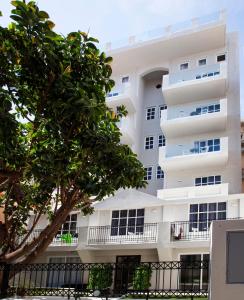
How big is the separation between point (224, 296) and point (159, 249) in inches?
734

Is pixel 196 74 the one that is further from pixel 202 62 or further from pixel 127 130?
pixel 127 130

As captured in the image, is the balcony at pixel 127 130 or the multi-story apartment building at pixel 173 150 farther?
the balcony at pixel 127 130

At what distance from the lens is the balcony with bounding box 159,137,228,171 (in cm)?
3011

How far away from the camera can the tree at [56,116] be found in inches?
351

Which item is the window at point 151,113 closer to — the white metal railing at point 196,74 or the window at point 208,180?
the white metal railing at point 196,74

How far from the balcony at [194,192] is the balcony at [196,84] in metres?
8.17

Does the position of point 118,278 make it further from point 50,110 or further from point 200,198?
point 50,110

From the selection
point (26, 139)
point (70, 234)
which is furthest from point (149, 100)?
point (26, 139)

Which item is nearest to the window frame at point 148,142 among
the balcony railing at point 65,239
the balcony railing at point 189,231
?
the balcony railing at point 65,239

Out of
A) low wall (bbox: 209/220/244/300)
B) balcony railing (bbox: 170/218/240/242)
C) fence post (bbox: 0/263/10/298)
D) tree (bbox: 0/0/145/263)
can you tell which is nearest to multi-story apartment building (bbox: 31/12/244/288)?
balcony railing (bbox: 170/218/240/242)

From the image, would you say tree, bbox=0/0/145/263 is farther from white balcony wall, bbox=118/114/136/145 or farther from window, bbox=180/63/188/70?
window, bbox=180/63/188/70

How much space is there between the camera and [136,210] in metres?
28.4

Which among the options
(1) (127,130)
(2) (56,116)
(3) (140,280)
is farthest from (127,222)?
(2) (56,116)

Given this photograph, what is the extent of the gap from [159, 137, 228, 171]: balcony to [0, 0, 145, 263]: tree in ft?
63.9
